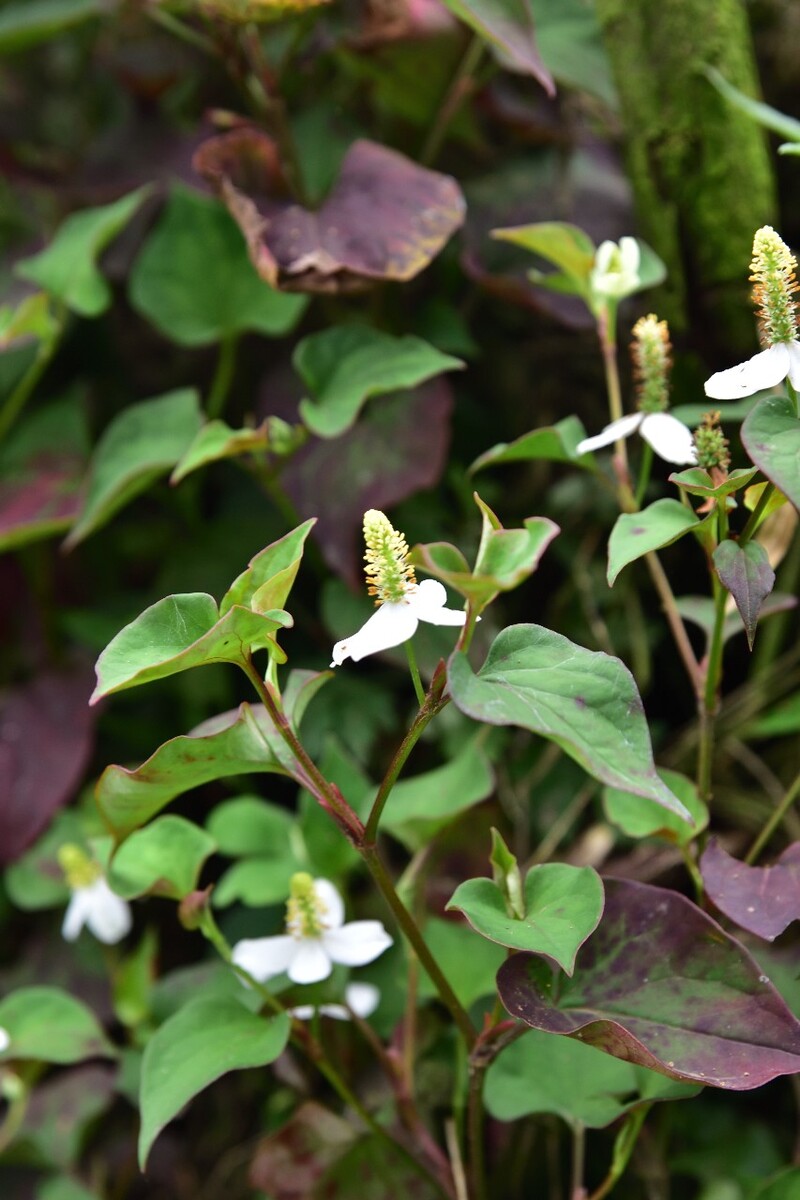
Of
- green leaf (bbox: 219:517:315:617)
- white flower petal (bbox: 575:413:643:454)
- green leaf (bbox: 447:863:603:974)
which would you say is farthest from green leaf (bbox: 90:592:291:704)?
white flower petal (bbox: 575:413:643:454)

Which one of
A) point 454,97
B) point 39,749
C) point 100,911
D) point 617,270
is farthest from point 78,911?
point 454,97

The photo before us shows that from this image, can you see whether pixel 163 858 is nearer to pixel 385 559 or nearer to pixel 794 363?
pixel 385 559

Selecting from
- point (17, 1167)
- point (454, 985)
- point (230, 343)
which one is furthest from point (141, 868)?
point (230, 343)

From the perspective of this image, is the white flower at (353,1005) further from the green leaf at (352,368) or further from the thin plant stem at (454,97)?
the thin plant stem at (454,97)

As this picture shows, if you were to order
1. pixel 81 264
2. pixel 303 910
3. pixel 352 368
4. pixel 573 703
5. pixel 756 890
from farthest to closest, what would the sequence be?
pixel 81 264 < pixel 352 368 < pixel 303 910 < pixel 756 890 < pixel 573 703

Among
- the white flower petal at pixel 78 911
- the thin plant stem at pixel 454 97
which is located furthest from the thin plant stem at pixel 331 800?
the thin plant stem at pixel 454 97

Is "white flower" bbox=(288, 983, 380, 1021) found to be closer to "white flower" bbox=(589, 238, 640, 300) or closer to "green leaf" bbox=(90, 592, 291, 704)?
"green leaf" bbox=(90, 592, 291, 704)
